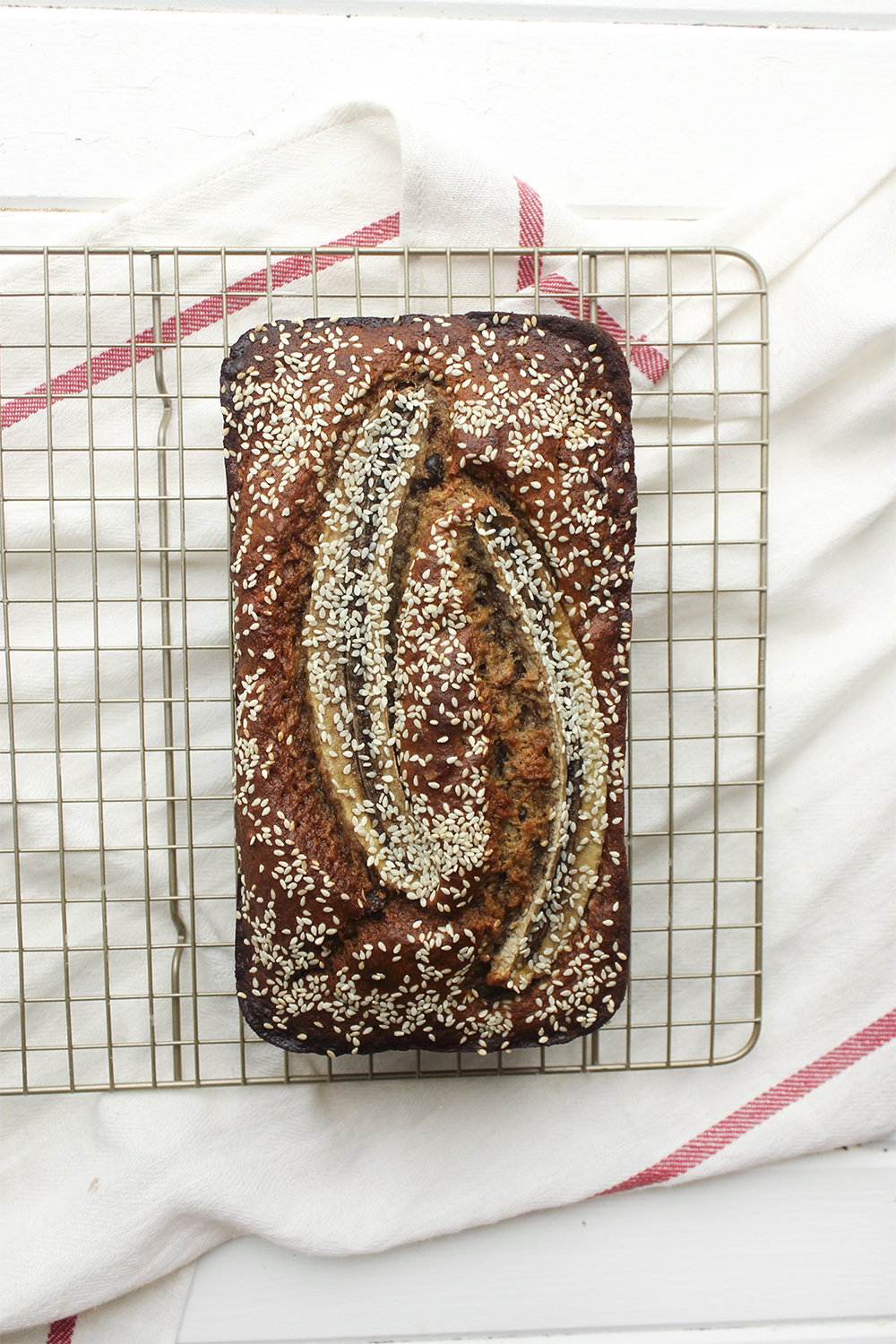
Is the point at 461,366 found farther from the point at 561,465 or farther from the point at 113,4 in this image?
the point at 113,4

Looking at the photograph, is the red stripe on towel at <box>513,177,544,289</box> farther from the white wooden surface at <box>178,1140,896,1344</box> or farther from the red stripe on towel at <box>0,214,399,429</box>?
the white wooden surface at <box>178,1140,896,1344</box>

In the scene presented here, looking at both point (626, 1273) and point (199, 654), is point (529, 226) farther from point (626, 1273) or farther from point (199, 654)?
point (626, 1273)

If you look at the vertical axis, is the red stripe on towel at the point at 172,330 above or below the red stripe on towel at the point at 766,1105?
above

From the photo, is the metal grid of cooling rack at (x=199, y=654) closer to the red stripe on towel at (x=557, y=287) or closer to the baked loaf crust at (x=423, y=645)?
the red stripe on towel at (x=557, y=287)

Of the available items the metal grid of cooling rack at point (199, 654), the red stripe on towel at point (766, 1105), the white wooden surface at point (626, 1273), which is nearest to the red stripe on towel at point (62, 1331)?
the white wooden surface at point (626, 1273)

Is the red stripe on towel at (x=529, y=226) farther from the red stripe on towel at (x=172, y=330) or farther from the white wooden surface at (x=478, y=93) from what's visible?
the red stripe on towel at (x=172, y=330)

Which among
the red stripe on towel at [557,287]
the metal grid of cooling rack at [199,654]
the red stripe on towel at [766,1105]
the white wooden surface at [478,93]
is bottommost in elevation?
the red stripe on towel at [766,1105]

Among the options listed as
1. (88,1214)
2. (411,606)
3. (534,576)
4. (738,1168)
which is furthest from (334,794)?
(738,1168)

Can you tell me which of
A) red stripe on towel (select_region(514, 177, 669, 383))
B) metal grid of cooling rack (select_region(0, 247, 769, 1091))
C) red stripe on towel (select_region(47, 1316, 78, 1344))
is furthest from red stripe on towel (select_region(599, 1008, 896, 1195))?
red stripe on towel (select_region(514, 177, 669, 383))

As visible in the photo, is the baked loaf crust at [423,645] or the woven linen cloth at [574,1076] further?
the woven linen cloth at [574,1076]
